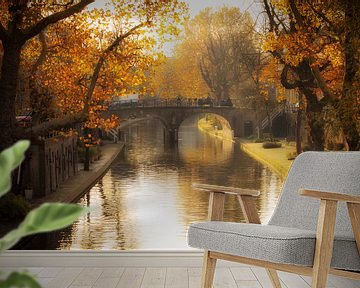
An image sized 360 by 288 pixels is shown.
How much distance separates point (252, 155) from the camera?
509 centimetres

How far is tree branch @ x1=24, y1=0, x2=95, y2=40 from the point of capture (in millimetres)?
4652

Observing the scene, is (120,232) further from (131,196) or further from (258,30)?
(258,30)

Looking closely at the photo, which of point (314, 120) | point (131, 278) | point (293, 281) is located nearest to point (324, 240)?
point (293, 281)

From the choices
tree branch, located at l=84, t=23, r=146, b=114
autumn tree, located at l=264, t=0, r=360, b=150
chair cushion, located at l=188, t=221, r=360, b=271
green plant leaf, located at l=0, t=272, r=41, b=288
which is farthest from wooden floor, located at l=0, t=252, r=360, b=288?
green plant leaf, located at l=0, t=272, r=41, b=288

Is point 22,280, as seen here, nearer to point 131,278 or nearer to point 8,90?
point 131,278

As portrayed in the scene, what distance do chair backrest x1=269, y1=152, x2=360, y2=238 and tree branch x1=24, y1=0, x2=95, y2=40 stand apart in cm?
229

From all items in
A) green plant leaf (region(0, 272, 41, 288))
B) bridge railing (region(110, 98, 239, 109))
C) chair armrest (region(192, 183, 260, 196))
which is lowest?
chair armrest (region(192, 183, 260, 196))

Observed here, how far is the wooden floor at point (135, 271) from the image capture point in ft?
11.4

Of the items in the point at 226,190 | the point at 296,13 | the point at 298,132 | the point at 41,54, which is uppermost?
the point at 296,13

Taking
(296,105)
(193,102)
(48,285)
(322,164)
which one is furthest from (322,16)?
(48,285)

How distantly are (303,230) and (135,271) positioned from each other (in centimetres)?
146

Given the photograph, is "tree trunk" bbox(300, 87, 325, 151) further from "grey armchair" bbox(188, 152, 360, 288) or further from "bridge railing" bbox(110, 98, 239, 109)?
"grey armchair" bbox(188, 152, 360, 288)

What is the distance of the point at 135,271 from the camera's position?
3801 mm

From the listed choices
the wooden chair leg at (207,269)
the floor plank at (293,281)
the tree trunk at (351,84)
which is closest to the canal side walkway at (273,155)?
the tree trunk at (351,84)
